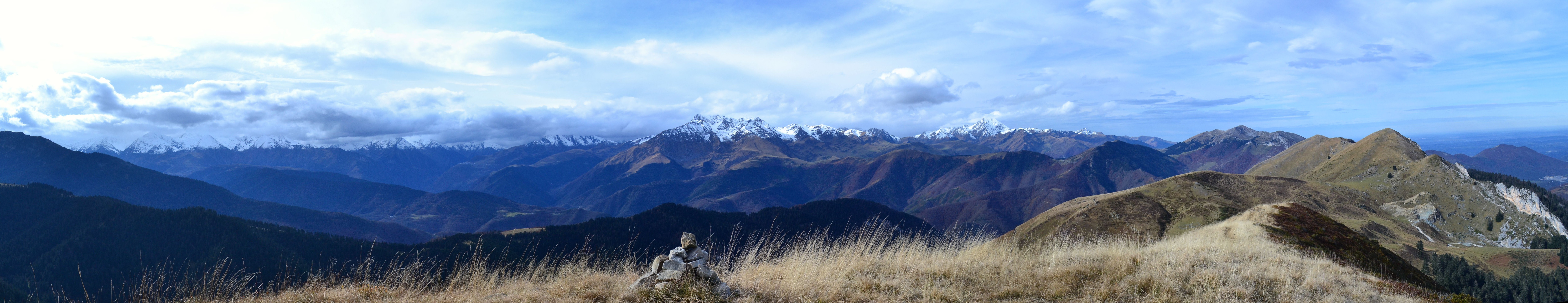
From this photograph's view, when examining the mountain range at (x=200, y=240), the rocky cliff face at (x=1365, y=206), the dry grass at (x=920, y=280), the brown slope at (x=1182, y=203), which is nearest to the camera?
the dry grass at (x=920, y=280)

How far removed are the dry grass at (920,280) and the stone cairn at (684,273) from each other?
0.71 ft

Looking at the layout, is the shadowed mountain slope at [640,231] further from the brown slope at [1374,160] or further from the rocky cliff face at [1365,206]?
the brown slope at [1374,160]

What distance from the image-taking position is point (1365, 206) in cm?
13838

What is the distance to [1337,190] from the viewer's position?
146125 mm

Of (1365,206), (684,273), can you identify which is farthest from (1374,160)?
(684,273)

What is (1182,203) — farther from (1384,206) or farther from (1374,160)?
(1374,160)

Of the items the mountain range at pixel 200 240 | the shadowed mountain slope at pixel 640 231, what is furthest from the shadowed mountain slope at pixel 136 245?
the shadowed mountain slope at pixel 640 231

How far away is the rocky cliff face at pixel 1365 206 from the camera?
362ft

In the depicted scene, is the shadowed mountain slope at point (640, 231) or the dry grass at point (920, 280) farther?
the shadowed mountain slope at point (640, 231)

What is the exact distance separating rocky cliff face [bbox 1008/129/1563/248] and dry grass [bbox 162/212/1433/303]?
317ft

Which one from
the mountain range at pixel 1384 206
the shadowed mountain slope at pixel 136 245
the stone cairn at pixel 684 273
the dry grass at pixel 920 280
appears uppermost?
the stone cairn at pixel 684 273

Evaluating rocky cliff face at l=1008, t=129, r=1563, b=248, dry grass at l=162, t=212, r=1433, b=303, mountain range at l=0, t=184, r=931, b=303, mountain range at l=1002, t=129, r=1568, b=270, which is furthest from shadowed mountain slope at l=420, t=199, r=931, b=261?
dry grass at l=162, t=212, r=1433, b=303

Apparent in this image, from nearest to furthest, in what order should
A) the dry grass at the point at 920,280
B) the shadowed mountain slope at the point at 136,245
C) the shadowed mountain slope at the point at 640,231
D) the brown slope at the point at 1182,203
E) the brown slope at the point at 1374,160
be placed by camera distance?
the dry grass at the point at 920,280 < the brown slope at the point at 1182,203 < the shadowed mountain slope at the point at 640,231 < the shadowed mountain slope at the point at 136,245 < the brown slope at the point at 1374,160

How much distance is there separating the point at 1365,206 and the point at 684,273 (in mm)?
192325
